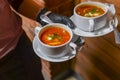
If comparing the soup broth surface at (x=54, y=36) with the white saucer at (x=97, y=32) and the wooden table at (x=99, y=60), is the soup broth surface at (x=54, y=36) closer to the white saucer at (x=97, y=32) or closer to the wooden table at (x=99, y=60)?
the white saucer at (x=97, y=32)

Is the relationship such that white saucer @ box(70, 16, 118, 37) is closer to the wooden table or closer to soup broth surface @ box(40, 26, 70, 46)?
soup broth surface @ box(40, 26, 70, 46)

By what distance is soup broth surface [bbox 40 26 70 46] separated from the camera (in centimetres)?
65

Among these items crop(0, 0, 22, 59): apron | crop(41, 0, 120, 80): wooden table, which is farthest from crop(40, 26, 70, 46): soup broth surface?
crop(41, 0, 120, 80): wooden table

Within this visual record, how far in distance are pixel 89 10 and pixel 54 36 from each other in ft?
0.46

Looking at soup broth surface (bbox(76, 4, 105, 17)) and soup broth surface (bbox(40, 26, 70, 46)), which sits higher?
soup broth surface (bbox(76, 4, 105, 17))

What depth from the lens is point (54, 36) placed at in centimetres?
64

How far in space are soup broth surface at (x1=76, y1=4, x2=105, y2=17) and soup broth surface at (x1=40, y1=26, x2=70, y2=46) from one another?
3.1 inches

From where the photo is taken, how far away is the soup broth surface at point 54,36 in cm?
65

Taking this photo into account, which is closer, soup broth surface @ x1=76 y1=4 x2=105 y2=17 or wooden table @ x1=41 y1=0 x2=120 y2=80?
soup broth surface @ x1=76 y1=4 x2=105 y2=17

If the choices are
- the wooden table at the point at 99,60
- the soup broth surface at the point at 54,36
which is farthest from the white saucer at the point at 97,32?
the wooden table at the point at 99,60

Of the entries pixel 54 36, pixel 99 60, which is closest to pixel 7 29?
pixel 54 36

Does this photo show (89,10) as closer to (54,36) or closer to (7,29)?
(54,36)

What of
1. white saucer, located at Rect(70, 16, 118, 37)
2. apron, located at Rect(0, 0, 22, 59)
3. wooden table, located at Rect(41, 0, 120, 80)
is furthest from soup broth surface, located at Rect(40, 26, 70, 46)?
wooden table, located at Rect(41, 0, 120, 80)

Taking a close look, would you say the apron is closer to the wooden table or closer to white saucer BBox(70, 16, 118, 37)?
white saucer BBox(70, 16, 118, 37)
